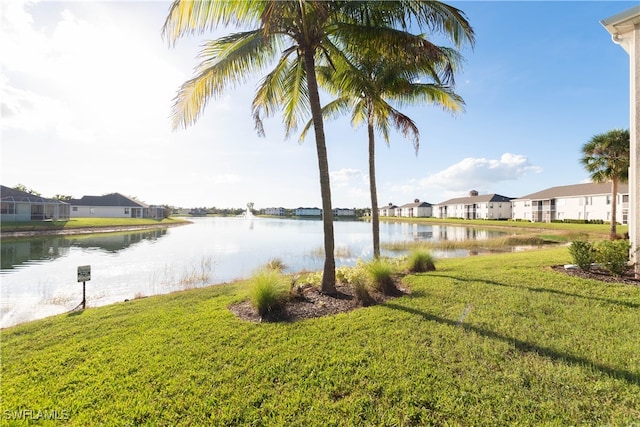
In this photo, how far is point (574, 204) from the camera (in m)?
43.0

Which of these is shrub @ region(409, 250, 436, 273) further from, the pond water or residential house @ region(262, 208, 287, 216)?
residential house @ region(262, 208, 287, 216)

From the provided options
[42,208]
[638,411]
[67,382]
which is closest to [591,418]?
[638,411]

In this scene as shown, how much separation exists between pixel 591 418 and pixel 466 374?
3.32 feet

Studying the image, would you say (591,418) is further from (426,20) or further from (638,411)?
(426,20)

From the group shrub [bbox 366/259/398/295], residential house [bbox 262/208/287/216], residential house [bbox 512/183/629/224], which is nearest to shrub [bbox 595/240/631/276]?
shrub [bbox 366/259/398/295]

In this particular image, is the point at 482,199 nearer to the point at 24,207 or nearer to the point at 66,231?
the point at 66,231

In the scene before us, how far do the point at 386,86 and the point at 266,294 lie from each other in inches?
318

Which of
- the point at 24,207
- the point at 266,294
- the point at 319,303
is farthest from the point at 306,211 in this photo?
the point at 266,294

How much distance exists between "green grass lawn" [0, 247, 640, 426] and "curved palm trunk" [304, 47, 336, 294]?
1.47 metres

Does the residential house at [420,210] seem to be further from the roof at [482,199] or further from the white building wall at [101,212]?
the white building wall at [101,212]

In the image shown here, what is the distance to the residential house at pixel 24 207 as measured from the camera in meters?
30.5

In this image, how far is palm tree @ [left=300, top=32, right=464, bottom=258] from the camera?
618 cm

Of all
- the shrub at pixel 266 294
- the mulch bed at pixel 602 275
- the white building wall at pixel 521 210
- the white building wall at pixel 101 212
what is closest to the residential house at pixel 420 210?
the white building wall at pixel 521 210

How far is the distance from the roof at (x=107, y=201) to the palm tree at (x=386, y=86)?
55263mm
